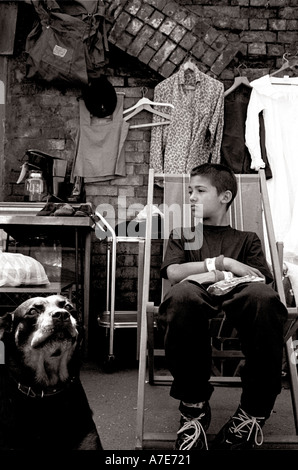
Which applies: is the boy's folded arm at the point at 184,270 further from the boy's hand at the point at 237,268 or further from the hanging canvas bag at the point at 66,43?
the hanging canvas bag at the point at 66,43

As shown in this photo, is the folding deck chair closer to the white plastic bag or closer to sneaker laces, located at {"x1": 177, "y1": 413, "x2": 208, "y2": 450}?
sneaker laces, located at {"x1": 177, "y1": 413, "x2": 208, "y2": 450}

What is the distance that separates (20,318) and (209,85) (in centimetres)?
261

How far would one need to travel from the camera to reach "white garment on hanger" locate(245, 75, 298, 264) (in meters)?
3.68

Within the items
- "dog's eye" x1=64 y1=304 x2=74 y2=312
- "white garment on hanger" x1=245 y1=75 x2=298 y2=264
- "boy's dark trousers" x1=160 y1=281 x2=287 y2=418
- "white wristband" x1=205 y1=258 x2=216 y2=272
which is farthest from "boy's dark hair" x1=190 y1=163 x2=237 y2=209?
"white garment on hanger" x1=245 y1=75 x2=298 y2=264

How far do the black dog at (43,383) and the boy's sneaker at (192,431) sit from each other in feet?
0.97

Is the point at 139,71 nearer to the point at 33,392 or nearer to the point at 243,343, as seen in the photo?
the point at 243,343

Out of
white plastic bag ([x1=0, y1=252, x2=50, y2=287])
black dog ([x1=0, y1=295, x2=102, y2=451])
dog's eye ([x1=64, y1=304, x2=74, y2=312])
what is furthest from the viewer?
white plastic bag ([x1=0, y1=252, x2=50, y2=287])

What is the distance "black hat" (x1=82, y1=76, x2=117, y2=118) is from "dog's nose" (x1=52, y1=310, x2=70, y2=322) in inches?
99.3

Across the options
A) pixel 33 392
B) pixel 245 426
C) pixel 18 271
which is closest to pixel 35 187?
pixel 18 271

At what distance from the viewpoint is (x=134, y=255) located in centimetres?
408

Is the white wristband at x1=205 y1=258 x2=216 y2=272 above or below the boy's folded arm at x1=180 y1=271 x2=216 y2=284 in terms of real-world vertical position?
above
